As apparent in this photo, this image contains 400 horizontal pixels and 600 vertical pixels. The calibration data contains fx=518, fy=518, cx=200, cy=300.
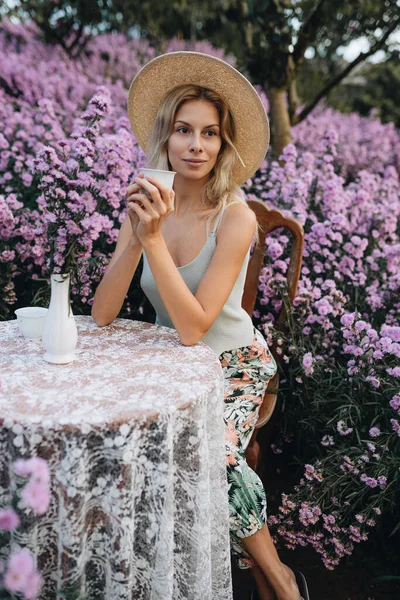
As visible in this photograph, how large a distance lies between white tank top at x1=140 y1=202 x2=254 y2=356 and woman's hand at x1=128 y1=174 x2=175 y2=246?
1.03 feet

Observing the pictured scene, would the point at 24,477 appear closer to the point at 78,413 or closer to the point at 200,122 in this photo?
the point at 78,413

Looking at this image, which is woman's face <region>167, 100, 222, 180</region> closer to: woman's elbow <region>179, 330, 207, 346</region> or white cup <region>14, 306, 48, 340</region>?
woman's elbow <region>179, 330, 207, 346</region>

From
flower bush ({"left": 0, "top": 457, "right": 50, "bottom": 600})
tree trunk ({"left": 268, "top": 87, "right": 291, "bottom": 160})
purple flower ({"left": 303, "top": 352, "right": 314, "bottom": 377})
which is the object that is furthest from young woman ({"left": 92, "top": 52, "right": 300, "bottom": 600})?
tree trunk ({"left": 268, "top": 87, "right": 291, "bottom": 160})

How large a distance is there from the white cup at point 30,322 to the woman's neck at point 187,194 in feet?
2.38

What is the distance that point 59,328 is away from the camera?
153cm

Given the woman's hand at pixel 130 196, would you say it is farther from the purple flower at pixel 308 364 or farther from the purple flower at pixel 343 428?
the purple flower at pixel 343 428

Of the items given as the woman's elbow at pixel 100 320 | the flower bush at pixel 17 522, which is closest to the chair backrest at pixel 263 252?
the woman's elbow at pixel 100 320

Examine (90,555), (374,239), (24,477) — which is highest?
(374,239)

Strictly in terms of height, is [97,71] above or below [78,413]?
above

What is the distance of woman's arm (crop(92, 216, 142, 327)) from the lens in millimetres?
1848

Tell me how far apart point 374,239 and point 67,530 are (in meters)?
2.46

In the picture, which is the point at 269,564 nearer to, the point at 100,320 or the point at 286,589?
the point at 286,589

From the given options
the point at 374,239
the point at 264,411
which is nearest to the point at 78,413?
the point at 264,411

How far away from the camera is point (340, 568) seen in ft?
7.24
